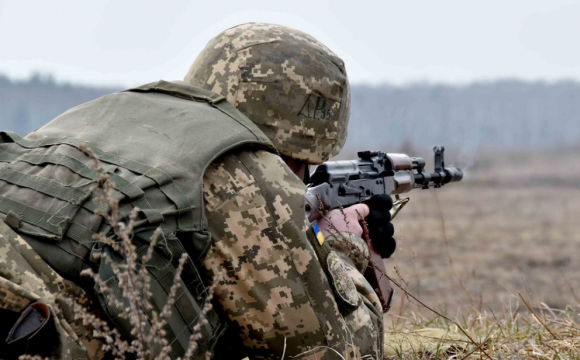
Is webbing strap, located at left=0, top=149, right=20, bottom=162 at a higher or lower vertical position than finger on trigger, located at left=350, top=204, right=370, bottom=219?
higher

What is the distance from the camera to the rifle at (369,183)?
11.7ft

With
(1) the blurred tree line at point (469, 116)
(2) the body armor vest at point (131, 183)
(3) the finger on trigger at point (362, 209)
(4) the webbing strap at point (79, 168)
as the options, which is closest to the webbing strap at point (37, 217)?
(2) the body armor vest at point (131, 183)

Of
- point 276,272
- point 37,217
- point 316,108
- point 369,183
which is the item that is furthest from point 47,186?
point 369,183

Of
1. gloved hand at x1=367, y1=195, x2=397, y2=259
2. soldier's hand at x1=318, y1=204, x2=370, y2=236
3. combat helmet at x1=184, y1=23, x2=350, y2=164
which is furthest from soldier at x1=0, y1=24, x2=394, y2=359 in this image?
gloved hand at x1=367, y1=195, x2=397, y2=259

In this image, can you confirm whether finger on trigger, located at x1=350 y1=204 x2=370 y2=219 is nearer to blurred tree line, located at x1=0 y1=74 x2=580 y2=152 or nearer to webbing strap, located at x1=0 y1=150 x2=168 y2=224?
webbing strap, located at x1=0 y1=150 x2=168 y2=224

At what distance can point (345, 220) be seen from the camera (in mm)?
3334

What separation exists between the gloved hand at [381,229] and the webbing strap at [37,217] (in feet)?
6.31

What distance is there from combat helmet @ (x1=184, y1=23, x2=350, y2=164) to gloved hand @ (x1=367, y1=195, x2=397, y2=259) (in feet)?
2.05

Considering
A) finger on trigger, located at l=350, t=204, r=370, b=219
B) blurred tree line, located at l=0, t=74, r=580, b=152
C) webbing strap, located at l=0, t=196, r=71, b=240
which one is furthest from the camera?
blurred tree line, located at l=0, t=74, r=580, b=152

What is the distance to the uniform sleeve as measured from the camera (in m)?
2.42

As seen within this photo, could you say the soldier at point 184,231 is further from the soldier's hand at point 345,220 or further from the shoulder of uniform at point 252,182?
the soldier's hand at point 345,220

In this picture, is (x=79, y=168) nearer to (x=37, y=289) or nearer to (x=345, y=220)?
(x=37, y=289)

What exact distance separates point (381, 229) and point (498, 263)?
1175 cm

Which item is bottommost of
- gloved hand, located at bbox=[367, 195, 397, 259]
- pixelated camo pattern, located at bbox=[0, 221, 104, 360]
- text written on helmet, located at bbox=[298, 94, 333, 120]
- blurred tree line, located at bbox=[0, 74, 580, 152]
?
blurred tree line, located at bbox=[0, 74, 580, 152]
